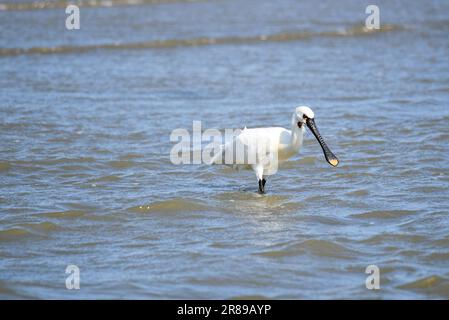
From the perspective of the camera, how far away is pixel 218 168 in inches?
404

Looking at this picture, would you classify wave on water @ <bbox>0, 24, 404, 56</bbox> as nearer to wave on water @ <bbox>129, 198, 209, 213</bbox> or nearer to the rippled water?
the rippled water

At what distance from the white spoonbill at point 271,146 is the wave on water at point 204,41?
9.46 m

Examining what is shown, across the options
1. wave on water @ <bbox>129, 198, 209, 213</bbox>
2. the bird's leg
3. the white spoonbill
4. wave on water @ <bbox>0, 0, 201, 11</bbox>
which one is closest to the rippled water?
wave on water @ <bbox>129, 198, 209, 213</bbox>

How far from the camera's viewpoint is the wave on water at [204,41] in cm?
1808

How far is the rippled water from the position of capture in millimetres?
6965

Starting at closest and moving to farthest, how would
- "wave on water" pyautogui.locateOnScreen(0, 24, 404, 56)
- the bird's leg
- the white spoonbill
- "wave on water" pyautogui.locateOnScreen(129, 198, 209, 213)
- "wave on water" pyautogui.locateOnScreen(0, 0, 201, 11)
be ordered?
"wave on water" pyautogui.locateOnScreen(129, 198, 209, 213) → the white spoonbill → the bird's leg → "wave on water" pyautogui.locateOnScreen(0, 24, 404, 56) → "wave on water" pyautogui.locateOnScreen(0, 0, 201, 11)

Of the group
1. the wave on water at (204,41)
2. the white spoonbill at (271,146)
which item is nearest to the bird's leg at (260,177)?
the white spoonbill at (271,146)

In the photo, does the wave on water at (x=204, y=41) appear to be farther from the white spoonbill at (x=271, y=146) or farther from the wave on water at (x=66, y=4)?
the white spoonbill at (x=271, y=146)

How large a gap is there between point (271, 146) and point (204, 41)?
34.2ft

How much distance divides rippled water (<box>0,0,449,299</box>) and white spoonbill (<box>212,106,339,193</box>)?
11.9 inches

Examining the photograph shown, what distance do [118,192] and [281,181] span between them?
185 centimetres

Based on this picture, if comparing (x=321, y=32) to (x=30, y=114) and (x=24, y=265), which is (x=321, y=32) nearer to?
(x=30, y=114)
